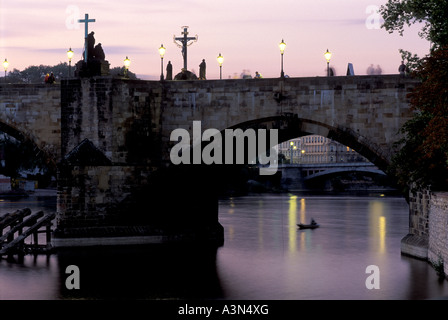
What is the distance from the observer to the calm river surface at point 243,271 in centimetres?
2747

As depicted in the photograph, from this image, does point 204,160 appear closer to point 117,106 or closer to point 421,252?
point 117,106

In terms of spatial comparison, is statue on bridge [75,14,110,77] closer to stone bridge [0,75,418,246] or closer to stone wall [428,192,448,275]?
stone bridge [0,75,418,246]

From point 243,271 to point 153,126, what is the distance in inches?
361

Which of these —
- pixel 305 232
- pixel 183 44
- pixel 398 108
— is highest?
pixel 183 44

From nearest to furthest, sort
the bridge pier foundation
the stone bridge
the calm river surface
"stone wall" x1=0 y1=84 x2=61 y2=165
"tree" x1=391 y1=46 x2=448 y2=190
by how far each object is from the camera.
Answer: "tree" x1=391 y1=46 x2=448 y2=190 < the calm river surface < the stone bridge < the bridge pier foundation < "stone wall" x1=0 y1=84 x2=61 y2=165

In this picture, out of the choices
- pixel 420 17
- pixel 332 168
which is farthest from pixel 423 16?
pixel 332 168

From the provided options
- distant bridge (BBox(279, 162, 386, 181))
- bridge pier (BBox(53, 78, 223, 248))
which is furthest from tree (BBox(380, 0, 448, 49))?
distant bridge (BBox(279, 162, 386, 181))

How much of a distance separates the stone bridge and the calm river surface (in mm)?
1895

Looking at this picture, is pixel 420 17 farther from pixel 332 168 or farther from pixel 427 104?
pixel 332 168

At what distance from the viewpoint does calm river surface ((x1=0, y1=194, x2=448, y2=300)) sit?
90.1 feet

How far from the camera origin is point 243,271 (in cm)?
3247

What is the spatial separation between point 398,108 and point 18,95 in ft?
61.8

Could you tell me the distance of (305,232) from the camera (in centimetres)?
5088

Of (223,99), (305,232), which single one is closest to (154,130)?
(223,99)
